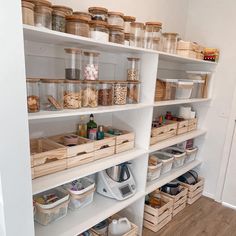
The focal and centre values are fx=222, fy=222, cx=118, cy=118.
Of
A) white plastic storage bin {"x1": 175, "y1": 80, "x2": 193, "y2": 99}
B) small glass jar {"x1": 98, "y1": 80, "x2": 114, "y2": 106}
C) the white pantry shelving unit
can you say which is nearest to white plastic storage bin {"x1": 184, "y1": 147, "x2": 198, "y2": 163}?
the white pantry shelving unit

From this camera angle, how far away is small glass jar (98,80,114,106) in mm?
1553

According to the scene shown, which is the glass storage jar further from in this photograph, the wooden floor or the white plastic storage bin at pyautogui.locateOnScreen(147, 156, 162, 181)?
the wooden floor

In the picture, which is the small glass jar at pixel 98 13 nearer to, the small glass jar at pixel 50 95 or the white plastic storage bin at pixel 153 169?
the small glass jar at pixel 50 95

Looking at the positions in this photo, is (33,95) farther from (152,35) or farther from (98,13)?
(152,35)

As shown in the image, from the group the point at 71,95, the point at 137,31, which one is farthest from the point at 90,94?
the point at 137,31

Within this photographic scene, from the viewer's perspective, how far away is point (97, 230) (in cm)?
178

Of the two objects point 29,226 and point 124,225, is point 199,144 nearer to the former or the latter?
point 124,225

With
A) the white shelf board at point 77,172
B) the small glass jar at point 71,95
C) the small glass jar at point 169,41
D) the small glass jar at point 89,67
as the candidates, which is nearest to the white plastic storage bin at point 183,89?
the small glass jar at point 169,41

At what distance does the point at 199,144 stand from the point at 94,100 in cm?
191

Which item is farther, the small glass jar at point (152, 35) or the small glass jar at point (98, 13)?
the small glass jar at point (152, 35)

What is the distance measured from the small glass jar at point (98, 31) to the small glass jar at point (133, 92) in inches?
17.8

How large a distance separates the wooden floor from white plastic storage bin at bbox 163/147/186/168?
1.71 ft

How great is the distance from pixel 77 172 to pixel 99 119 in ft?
→ 2.15

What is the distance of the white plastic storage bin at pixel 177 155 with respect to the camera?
2517mm
